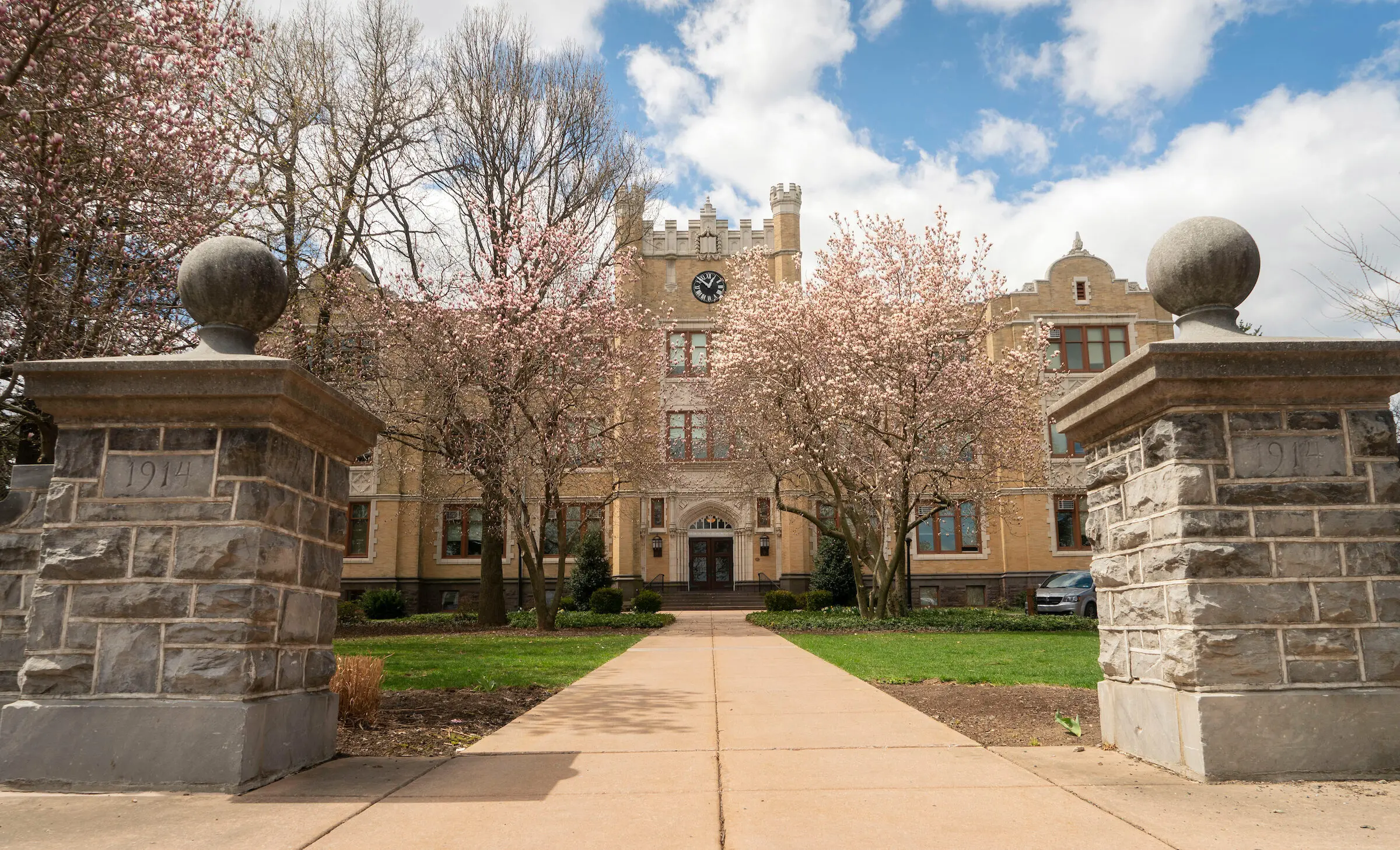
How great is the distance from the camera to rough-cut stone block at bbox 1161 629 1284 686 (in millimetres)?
4238

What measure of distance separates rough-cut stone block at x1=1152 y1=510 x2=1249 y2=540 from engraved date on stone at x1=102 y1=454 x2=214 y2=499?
495 cm

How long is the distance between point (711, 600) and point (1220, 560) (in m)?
28.5

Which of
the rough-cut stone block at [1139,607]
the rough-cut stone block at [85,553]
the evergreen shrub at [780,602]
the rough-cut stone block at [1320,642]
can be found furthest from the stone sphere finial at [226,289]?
the evergreen shrub at [780,602]

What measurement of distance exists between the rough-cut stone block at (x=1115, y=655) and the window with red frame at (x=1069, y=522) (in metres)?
28.7

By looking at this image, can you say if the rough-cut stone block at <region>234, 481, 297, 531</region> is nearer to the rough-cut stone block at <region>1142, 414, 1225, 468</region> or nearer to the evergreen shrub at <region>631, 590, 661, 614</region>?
the rough-cut stone block at <region>1142, 414, 1225, 468</region>

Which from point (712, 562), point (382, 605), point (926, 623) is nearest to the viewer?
point (926, 623)

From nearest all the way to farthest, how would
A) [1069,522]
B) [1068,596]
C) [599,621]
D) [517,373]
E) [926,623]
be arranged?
[517,373] < [926,623] < [599,621] < [1068,596] < [1069,522]

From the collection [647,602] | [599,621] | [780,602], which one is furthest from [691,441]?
[599,621]

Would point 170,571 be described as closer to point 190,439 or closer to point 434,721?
point 190,439

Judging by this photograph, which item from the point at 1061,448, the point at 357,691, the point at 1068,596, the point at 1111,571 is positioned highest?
the point at 1061,448

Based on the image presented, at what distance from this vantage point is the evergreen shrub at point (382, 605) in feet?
95.4

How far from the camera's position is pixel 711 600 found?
1266 inches

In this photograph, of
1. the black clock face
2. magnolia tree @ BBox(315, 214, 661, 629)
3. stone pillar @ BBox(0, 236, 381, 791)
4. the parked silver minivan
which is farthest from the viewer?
the black clock face

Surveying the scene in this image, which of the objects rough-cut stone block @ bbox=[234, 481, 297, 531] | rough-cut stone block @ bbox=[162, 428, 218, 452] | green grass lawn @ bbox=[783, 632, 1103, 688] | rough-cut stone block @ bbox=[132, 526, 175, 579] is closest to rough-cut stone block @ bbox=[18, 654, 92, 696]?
rough-cut stone block @ bbox=[132, 526, 175, 579]
